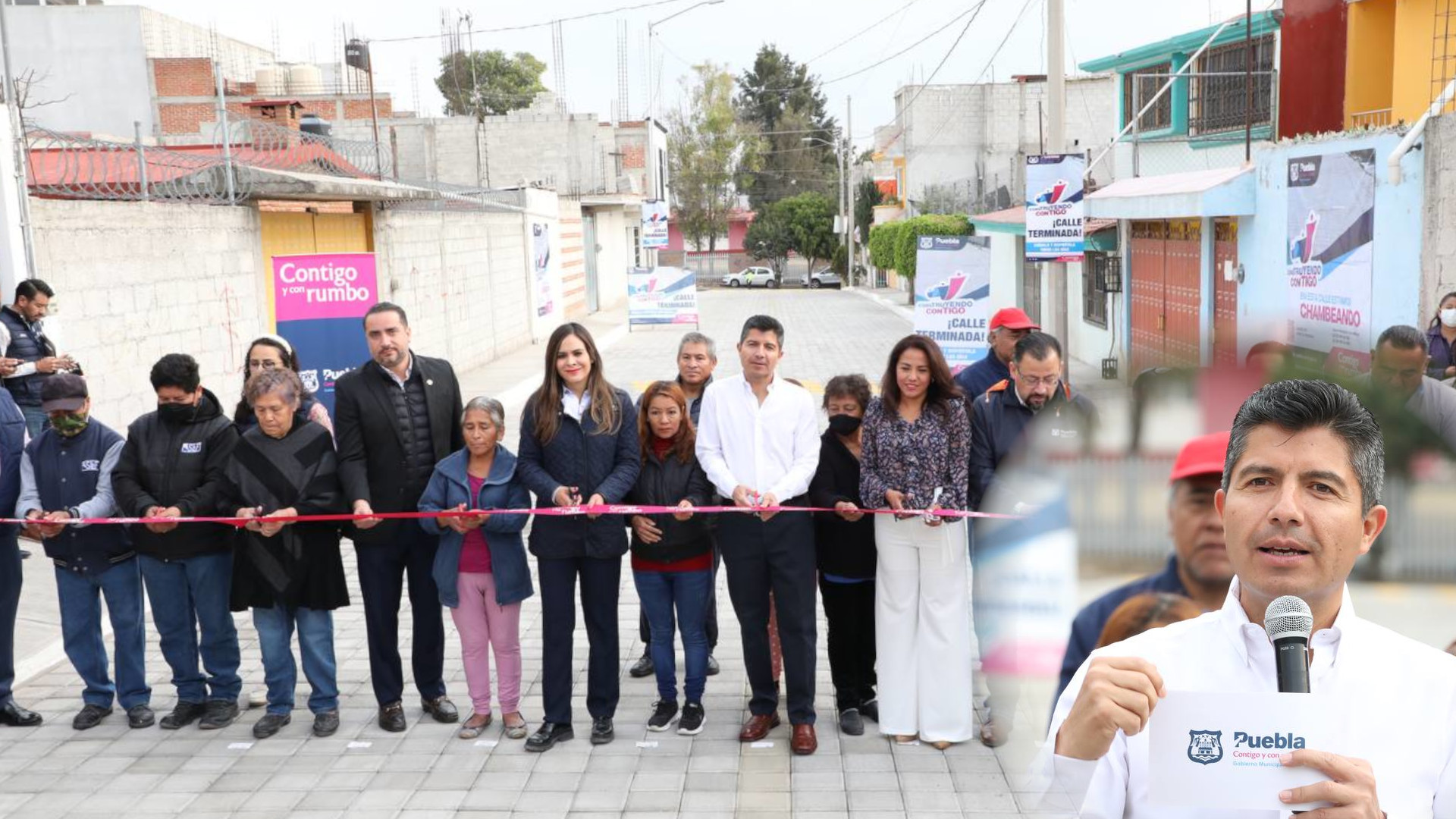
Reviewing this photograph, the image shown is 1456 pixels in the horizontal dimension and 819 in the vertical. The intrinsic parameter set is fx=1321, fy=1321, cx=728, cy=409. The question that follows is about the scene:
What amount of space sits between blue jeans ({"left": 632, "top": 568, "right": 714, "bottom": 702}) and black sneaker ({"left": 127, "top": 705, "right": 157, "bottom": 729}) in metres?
2.55

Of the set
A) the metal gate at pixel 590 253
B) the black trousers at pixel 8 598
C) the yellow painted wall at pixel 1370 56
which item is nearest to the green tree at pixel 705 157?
the metal gate at pixel 590 253

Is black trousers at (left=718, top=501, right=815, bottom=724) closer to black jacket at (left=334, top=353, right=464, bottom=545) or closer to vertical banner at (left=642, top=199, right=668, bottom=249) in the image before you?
black jacket at (left=334, top=353, right=464, bottom=545)

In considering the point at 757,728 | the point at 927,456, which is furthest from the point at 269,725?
the point at 927,456

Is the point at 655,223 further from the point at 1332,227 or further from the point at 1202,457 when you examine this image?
the point at 1202,457

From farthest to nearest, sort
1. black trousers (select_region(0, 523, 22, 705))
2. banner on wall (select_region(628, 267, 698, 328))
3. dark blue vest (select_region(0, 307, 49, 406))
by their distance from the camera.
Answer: banner on wall (select_region(628, 267, 698, 328)) → dark blue vest (select_region(0, 307, 49, 406)) → black trousers (select_region(0, 523, 22, 705))

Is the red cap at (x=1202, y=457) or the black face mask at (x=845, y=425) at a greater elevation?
the red cap at (x=1202, y=457)

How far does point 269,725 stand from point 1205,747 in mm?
5706

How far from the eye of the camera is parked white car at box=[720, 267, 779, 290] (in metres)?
65.5

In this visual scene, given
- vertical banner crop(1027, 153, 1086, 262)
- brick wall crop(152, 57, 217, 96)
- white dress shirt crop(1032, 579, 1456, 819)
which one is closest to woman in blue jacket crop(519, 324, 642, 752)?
white dress shirt crop(1032, 579, 1456, 819)

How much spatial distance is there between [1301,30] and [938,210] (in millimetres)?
34953

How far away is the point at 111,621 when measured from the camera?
6.46 metres

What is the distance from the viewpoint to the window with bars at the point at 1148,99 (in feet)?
81.8

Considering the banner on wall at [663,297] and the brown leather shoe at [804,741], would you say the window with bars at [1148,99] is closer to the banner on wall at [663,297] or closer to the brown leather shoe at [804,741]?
the banner on wall at [663,297]

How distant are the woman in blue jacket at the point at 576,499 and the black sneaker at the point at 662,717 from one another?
0.22 m
